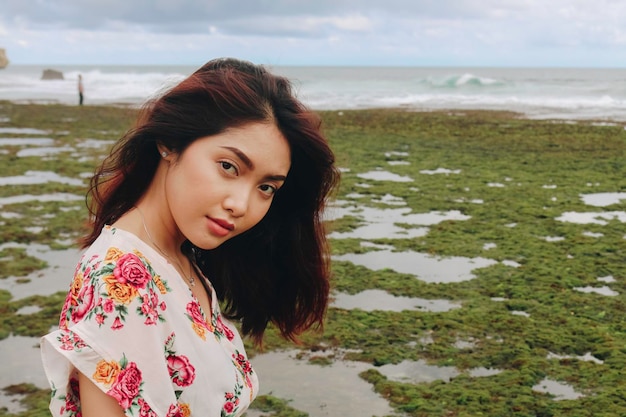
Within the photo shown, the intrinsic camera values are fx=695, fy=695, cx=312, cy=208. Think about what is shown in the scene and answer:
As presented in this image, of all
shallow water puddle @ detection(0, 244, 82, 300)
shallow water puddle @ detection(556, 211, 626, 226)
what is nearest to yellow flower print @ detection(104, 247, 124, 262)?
shallow water puddle @ detection(0, 244, 82, 300)

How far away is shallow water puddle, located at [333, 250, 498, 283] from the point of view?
274 inches

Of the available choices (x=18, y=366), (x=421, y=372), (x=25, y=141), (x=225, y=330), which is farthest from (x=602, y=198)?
(x=25, y=141)

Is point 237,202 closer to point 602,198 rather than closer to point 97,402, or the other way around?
point 97,402

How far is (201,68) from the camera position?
1.79m

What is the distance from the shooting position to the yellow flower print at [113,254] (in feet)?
4.76

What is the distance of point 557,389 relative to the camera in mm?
4574

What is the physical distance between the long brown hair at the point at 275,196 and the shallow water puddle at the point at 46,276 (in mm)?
4532

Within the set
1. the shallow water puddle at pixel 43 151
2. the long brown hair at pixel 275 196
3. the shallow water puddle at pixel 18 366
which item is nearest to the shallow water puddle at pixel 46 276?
the shallow water puddle at pixel 18 366

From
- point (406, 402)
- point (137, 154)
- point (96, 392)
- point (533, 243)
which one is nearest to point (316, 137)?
point (137, 154)

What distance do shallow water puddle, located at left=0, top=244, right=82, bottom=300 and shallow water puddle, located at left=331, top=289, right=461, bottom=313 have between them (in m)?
2.56

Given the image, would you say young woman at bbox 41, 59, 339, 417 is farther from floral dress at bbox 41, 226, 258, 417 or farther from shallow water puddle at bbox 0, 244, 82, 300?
shallow water puddle at bbox 0, 244, 82, 300

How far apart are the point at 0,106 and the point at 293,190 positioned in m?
31.7

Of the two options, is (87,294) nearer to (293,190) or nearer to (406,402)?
(293,190)

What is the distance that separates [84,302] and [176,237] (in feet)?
1.28
